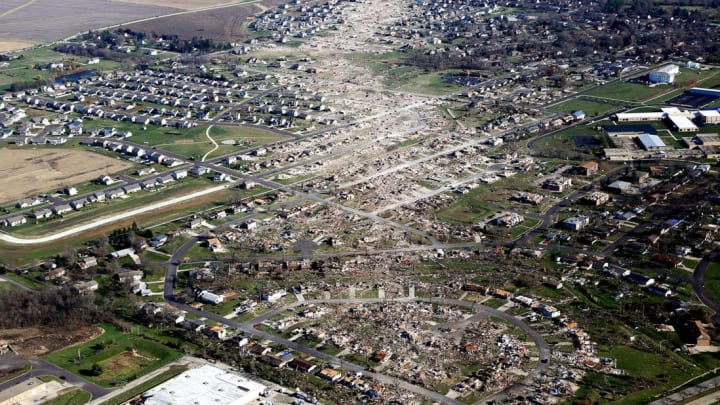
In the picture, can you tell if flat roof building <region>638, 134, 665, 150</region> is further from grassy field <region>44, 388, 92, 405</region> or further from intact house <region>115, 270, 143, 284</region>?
grassy field <region>44, 388, 92, 405</region>

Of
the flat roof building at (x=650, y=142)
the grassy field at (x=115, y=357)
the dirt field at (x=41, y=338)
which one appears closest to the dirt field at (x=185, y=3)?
the flat roof building at (x=650, y=142)

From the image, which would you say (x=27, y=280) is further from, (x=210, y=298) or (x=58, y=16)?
(x=58, y=16)

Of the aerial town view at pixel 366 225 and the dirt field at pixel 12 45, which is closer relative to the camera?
the aerial town view at pixel 366 225

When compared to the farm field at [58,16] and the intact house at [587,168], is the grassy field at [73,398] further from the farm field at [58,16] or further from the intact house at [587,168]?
the farm field at [58,16]

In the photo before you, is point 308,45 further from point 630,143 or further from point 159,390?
point 159,390

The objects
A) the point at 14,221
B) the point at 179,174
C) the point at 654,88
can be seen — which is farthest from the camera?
the point at 654,88

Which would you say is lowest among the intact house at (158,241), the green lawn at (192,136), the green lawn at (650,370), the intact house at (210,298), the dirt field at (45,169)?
the green lawn at (650,370)

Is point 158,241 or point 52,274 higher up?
point 158,241

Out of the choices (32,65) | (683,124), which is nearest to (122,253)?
(683,124)
